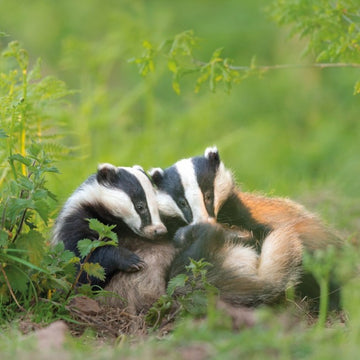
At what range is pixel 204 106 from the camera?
31.7ft

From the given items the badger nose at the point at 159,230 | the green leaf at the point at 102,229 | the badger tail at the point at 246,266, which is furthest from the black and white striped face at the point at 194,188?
the green leaf at the point at 102,229

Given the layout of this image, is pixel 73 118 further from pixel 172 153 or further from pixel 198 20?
pixel 198 20

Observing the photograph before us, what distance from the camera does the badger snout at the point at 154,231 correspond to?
A: 515 cm

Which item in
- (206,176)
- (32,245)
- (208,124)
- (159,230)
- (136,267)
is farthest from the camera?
(208,124)

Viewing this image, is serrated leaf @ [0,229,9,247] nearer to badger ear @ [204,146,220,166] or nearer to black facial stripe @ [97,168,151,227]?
black facial stripe @ [97,168,151,227]

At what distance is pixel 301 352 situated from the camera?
342cm

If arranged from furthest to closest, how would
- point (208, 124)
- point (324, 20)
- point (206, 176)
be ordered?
point (208, 124)
point (324, 20)
point (206, 176)

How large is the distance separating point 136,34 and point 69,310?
5.55 metres

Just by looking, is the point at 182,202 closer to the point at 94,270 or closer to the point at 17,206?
the point at 94,270

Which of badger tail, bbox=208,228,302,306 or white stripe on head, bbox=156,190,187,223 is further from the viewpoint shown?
white stripe on head, bbox=156,190,187,223

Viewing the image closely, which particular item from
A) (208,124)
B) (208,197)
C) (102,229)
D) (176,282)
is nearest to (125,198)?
(208,197)

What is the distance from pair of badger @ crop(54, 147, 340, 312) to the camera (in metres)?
4.62

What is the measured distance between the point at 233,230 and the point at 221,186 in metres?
0.37

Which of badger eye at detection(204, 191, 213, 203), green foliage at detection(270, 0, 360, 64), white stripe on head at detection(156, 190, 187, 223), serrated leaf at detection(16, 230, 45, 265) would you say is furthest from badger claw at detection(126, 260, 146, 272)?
green foliage at detection(270, 0, 360, 64)
